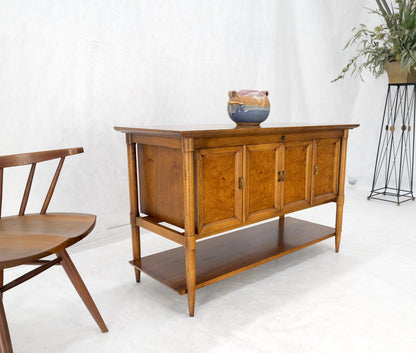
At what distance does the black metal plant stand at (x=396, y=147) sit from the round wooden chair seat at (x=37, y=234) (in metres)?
3.31

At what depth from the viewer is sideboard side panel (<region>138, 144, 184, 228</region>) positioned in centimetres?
178

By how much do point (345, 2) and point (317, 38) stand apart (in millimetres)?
589

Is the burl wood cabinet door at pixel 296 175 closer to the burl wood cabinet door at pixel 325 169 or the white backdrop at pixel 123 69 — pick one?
the burl wood cabinet door at pixel 325 169

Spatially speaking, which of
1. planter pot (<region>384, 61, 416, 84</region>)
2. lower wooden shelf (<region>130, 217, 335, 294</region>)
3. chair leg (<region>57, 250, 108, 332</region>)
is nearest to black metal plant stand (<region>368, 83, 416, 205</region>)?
planter pot (<region>384, 61, 416, 84</region>)

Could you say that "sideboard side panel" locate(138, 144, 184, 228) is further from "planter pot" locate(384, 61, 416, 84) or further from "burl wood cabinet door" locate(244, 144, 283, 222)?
"planter pot" locate(384, 61, 416, 84)

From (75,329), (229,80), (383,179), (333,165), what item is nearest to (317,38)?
(229,80)

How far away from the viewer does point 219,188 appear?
1.81m

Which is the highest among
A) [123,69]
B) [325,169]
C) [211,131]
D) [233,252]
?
[123,69]

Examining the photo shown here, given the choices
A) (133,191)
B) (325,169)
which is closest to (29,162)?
(133,191)

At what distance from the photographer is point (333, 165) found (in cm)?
242

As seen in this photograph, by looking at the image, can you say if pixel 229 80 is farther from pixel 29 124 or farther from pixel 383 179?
pixel 383 179

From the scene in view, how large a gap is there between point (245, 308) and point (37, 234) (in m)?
1.04

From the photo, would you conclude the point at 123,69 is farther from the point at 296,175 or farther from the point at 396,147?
the point at 396,147

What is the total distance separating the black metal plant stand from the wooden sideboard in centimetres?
191
